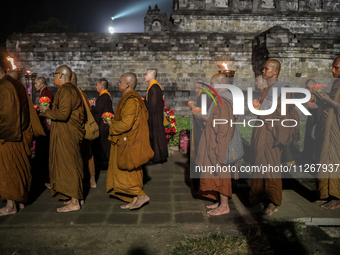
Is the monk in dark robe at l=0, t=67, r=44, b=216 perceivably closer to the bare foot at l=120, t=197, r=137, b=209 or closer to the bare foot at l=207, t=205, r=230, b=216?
the bare foot at l=120, t=197, r=137, b=209

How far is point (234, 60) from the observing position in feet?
A: 49.9

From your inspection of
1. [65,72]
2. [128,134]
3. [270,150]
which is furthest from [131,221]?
[65,72]

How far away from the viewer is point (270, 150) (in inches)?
157

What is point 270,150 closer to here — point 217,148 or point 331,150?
point 217,148

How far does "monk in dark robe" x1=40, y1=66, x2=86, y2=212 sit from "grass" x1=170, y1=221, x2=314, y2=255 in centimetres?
179

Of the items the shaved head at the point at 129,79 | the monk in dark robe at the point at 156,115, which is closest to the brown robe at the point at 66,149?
the shaved head at the point at 129,79

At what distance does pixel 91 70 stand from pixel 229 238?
13.5 metres

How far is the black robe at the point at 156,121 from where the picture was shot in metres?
6.15

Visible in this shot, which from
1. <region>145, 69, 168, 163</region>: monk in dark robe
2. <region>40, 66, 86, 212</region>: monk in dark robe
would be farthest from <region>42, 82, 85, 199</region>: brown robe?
<region>145, 69, 168, 163</region>: monk in dark robe

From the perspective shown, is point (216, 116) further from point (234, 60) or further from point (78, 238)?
point (234, 60)

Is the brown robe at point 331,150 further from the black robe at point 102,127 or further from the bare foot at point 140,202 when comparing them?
the black robe at point 102,127

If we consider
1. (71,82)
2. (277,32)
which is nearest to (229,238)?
(71,82)

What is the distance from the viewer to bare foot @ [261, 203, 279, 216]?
3.97m

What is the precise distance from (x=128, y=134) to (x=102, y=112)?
2.33 metres
